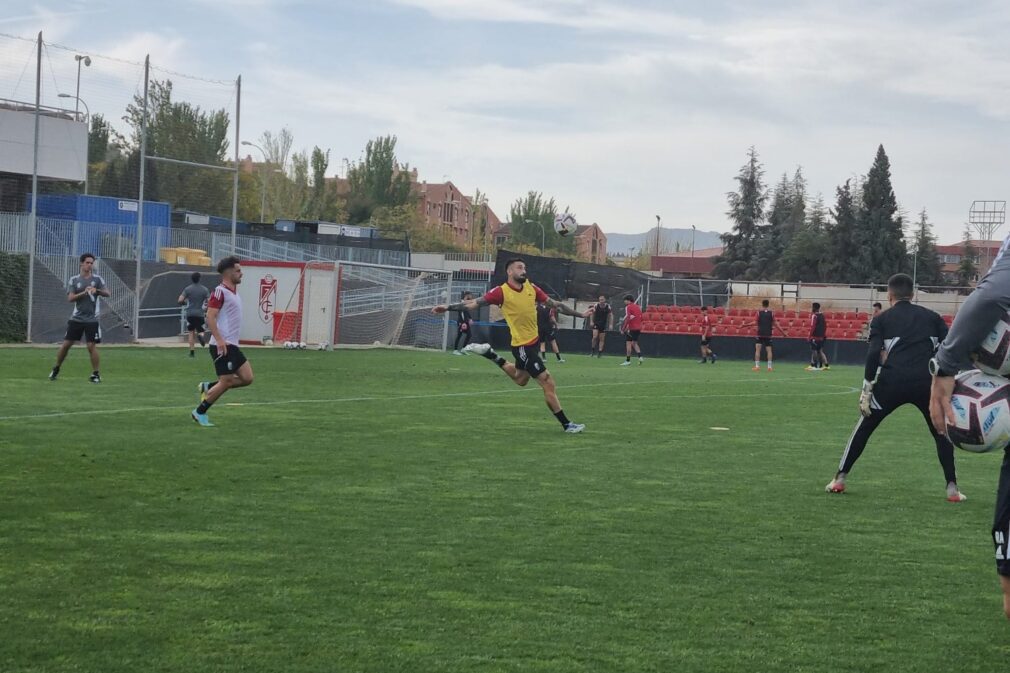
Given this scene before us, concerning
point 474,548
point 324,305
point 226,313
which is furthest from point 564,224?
point 474,548

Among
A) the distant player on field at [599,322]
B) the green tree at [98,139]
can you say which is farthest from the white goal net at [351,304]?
the green tree at [98,139]

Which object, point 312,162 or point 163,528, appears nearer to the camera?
point 163,528

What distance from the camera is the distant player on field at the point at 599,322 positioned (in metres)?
41.8

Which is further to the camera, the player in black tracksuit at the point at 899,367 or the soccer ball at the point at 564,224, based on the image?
the soccer ball at the point at 564,224

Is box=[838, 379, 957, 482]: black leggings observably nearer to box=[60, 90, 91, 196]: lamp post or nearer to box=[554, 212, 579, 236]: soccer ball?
box=[60, 90, 91, 196]: lamp post

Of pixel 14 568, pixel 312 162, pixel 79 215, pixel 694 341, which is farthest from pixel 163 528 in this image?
pixel 312 162

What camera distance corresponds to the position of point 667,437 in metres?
14.7

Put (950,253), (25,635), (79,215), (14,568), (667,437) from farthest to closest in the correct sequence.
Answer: (950,253), (79,215), (667,437), (14,568), (25,635)

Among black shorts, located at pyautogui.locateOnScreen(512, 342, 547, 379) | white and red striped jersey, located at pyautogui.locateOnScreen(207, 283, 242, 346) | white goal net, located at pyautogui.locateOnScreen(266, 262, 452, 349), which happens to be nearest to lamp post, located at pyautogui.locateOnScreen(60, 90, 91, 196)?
white goal net, located at pyautogui.locateOnScreen(266, 262, 452, 349)

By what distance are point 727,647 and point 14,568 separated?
3.63 metres

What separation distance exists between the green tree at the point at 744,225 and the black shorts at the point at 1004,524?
329ft

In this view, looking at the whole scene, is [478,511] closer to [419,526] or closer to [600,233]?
[419,526]

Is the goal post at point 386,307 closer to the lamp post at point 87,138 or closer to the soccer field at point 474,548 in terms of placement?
the lamp post at point 87,138

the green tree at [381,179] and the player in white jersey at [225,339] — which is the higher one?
the green tree at [381,179]
